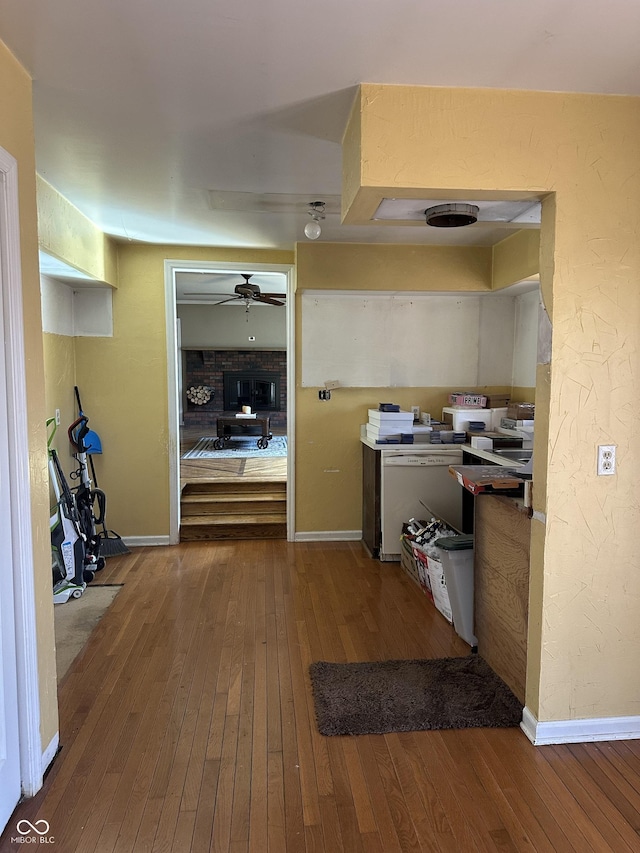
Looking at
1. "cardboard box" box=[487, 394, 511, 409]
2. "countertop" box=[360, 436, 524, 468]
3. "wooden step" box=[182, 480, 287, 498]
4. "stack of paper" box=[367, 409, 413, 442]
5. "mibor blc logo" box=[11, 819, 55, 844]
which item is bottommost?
"mibor blc logo" box=[11, 819, 55, 844]

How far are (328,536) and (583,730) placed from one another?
272 cm

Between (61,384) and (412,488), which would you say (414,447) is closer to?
(412,488)

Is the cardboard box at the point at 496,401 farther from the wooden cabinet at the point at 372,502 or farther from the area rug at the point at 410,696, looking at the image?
the area rug at the point at 410,696

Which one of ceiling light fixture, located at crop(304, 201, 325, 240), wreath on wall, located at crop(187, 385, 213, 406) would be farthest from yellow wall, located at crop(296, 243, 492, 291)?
wreath on wall, located at crop(187, 385, 213, 406)

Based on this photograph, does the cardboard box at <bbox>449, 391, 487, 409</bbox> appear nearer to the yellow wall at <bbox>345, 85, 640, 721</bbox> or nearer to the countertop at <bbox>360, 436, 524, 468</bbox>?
the countertop at <bbox>360, 436, 524, 468</bbox>

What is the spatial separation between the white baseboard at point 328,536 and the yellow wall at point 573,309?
2542mm

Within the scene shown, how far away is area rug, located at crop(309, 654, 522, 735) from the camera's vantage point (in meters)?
2.22

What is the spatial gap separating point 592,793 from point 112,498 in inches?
149

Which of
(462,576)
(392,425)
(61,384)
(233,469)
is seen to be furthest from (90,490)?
(462,576)

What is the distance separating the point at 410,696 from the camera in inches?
94.5

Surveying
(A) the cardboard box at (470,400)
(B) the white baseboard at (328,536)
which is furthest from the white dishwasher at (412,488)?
(B) the white baseboard at (328,536)

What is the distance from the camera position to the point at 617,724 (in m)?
2.13

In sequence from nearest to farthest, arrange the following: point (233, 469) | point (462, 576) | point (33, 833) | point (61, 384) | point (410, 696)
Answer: point (33, 833)
point (410, 696)
point (462, 576)
point (61, 384)
point (233, 469)

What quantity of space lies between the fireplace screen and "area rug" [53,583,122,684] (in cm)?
627
